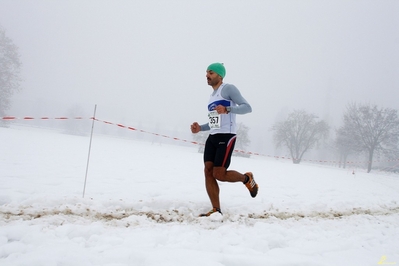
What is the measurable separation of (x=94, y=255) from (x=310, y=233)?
2566mm

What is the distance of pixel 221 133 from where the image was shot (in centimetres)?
346

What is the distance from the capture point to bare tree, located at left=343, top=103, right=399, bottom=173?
89.5 feet

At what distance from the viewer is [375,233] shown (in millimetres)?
3107

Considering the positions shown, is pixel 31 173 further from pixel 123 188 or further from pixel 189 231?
pixel 189 231

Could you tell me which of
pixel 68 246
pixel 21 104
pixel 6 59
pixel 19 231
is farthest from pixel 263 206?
pixel 21 104

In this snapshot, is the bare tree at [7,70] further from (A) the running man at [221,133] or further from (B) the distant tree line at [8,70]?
(A) the running man at [221,133]

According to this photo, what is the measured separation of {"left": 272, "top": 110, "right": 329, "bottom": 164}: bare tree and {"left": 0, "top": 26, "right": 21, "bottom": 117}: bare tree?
123 feet

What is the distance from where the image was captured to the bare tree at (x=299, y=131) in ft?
121

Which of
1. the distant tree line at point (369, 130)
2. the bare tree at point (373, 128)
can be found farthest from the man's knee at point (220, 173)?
the bare tree at point (373, 128)

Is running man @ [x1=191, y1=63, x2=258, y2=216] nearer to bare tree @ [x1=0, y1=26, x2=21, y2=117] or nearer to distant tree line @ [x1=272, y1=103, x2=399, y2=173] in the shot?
distant tree line @ [x1=272, y1=103, x2=399, y2=173]

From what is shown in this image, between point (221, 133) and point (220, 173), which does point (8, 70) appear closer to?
point (221, 133)

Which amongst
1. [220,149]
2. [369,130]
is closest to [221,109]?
[220,149]

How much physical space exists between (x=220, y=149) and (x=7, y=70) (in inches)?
1144

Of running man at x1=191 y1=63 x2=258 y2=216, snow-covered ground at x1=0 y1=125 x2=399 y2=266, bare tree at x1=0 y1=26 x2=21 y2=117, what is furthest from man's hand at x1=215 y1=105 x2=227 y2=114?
bare tree at x1=0 y1=26 x2=21 y2=117
